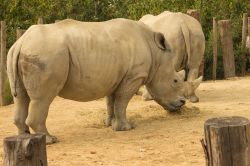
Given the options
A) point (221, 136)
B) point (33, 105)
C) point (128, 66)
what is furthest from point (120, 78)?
point (221, 136)

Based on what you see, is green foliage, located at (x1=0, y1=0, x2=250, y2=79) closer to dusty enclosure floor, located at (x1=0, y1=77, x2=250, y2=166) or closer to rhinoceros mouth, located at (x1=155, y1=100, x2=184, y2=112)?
dusty enclosure floor, located at (x1=0, y1=77, x2=250, y2=166)

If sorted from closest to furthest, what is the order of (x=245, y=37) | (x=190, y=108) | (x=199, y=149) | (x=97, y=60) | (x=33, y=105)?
(x=199, y=149)
(x=33, y=105)
(x=97, y=60)
(x=190, y=108)
(x=245, y=37)

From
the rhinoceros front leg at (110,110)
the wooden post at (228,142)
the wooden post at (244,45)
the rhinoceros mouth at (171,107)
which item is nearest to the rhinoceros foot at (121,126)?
the rhinoceros front leg at (110,110)

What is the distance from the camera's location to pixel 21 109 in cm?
743

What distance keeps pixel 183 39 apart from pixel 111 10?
9075mm

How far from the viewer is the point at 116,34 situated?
8094 millimetres

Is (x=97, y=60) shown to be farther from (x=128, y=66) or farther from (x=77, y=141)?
(x=77, y=141)

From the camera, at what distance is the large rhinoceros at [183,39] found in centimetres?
1064

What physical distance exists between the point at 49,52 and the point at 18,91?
64 cm

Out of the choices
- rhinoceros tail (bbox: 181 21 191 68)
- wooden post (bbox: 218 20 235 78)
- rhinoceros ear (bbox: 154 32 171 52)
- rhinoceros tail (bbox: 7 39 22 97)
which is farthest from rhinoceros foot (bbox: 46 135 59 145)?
wooden post (bbox: 218 20 235 78)

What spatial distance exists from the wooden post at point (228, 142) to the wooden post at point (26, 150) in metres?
1.08

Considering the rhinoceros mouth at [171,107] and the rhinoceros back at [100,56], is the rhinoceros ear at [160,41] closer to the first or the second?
the rhinoceros back at [100,56]

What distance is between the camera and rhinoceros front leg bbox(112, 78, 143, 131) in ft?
26.7

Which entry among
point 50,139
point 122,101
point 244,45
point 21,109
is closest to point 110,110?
point 122,101
